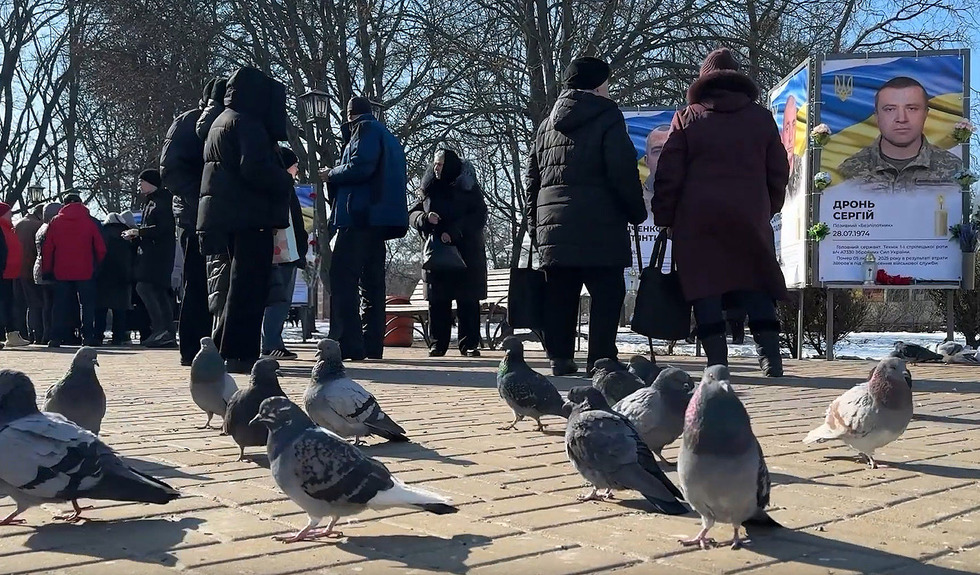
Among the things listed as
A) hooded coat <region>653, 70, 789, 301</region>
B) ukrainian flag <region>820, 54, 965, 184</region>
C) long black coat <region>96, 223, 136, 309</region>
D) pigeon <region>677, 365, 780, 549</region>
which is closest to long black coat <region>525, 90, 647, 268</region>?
hooded coat <region>653, 70, 789, 301</region>

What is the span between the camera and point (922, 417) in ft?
21.2

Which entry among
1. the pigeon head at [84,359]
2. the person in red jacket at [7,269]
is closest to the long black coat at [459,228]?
the person in red jacket at [7,269]

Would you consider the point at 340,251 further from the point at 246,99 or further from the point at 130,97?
the point at 130,97

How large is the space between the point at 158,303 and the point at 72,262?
121 cm

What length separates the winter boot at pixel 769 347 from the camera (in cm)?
852

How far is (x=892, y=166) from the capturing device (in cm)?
1146

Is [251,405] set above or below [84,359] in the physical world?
below

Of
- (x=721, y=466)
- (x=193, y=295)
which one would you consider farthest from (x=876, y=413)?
(x=193, y=295)

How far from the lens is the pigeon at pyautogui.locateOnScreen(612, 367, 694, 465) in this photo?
4.64 m

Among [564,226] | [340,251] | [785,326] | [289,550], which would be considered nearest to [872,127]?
[785,326]

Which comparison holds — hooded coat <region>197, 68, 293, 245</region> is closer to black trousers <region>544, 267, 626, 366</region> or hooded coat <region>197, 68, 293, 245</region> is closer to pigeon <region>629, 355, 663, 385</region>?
black trousers <region>544, 267, 626, 366</region>

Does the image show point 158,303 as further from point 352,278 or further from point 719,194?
point 719,194

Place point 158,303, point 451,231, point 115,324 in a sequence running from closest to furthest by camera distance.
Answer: point 451,231, point 158,303, point 115,324

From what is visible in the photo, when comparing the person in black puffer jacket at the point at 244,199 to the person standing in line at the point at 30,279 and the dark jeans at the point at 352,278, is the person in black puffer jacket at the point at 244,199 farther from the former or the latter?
the person standing in line at the point at 30,279
